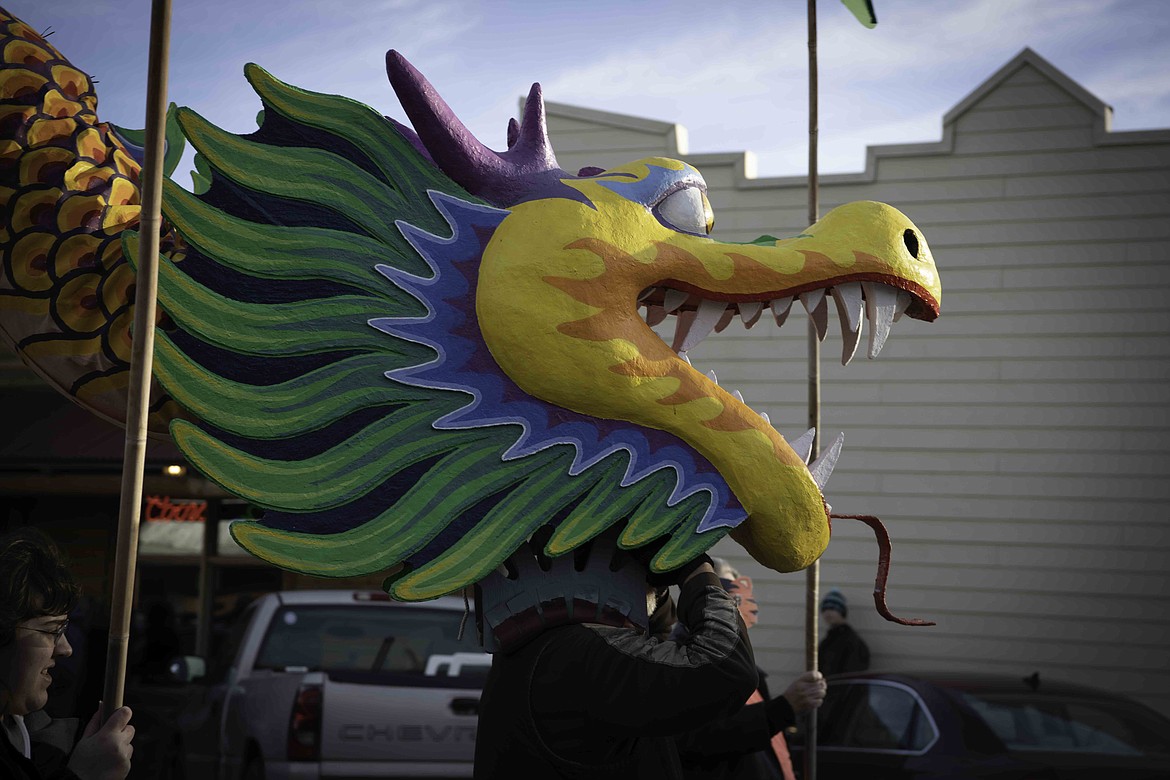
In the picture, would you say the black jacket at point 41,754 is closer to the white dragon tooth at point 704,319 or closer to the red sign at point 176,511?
the white dragon tooth at point 704,319

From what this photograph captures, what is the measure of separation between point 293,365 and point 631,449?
65 cm

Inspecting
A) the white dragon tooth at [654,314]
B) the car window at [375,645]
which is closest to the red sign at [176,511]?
the car window at [375,645]

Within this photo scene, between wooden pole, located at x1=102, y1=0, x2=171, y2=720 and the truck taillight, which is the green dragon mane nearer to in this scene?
wooden pole, located at x1=102, y1=0, x2=171, y2=720

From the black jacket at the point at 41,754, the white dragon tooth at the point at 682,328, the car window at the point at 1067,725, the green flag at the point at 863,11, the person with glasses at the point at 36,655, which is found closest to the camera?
the black jacket at the point at 41,754

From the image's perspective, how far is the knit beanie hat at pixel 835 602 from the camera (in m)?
→ 9.21

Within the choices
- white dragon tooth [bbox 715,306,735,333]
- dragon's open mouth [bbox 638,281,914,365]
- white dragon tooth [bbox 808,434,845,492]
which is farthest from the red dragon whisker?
white dragon tooth [bbox 715,306,735,333]

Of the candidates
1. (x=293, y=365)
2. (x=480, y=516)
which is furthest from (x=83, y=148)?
(x=480, y=516)

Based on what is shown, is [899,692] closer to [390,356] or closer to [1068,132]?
[390,356]

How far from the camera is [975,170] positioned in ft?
32.0

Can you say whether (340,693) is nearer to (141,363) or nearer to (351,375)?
(351,375)

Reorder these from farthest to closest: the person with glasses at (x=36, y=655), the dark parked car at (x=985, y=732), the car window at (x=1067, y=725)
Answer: the car window at (x=1067, y=725) < the dark parked car at (x=985, y=732) < the person with glasses at (x=36, y=655)

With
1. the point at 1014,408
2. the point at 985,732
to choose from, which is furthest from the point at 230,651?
the point at 1014,408

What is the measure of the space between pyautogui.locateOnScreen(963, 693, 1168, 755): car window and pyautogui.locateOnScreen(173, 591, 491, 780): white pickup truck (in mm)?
2462

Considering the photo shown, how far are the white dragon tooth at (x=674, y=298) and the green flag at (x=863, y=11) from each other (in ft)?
3.70
